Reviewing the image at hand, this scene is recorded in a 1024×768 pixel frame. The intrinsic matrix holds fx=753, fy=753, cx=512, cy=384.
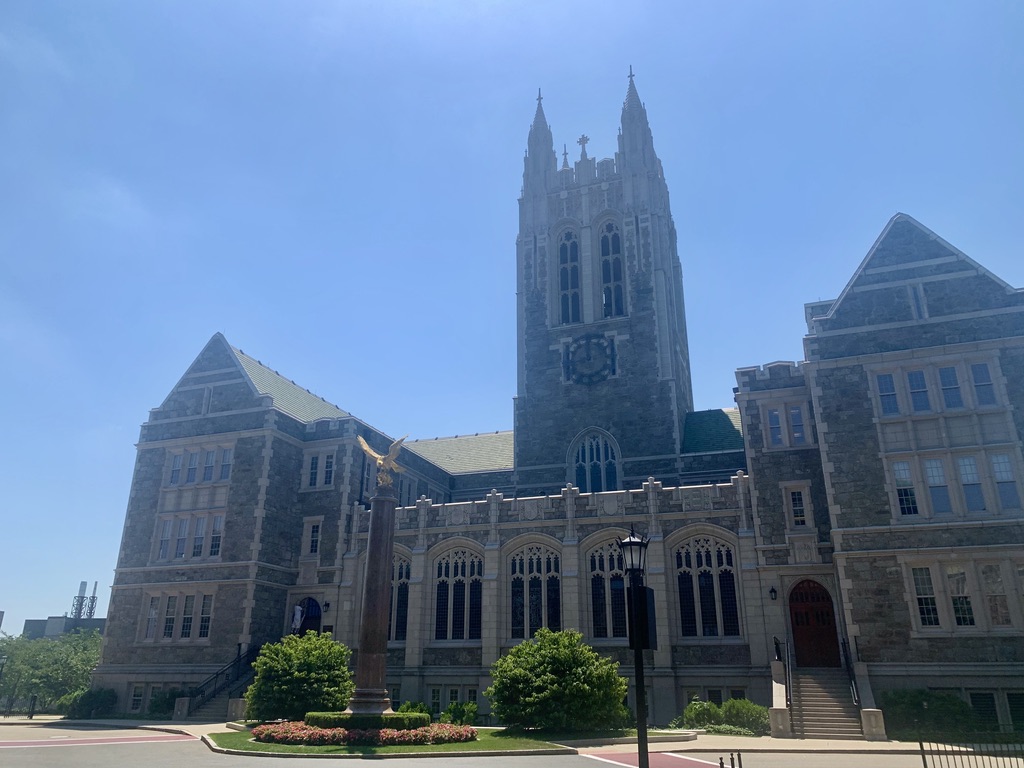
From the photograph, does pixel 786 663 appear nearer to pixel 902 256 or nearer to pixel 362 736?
pixel 362 736

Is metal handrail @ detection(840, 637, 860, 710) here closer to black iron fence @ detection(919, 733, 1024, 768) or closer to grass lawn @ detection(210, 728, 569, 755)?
black iron fence @ detection(919, 733, 1024, 768)

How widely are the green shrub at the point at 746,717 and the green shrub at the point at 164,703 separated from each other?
2246cm

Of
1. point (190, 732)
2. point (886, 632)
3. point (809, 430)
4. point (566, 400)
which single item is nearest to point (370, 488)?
point (566, 400)

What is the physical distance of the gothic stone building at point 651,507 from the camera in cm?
2612

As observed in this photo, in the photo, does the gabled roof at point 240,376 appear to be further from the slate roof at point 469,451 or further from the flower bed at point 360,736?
the flower bed at point 360,736

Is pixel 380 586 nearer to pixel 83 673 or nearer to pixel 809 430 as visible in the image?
pixel 809 430

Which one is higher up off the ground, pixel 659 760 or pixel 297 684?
pixel 297 684

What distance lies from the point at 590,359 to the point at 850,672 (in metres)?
23.6

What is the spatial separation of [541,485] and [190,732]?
22518 mm

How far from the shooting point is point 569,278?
48656 millimetres

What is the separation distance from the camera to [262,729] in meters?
22.1

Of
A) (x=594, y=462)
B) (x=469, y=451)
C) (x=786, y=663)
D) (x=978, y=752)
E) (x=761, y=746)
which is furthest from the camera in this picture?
(x=469, y=451)

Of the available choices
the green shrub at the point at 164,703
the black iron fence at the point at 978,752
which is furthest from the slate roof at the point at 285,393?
the black iron fence at the point at 978,752

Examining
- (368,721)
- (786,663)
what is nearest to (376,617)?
(368,721)
